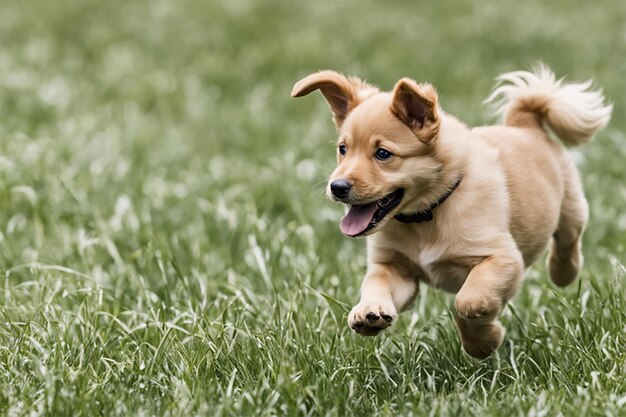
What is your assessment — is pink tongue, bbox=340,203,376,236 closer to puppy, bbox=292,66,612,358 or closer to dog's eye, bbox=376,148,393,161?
puppy, bbox=292,66,612,358

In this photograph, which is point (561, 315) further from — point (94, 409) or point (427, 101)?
point (94, 409)

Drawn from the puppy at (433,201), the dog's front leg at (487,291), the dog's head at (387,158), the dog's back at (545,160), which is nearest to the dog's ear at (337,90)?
the puppy at (433,201)

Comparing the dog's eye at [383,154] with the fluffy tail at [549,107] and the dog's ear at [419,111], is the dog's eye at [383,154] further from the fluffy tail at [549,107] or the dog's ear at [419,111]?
the fluffy tail at [549,107]

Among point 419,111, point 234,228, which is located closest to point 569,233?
point 419,111

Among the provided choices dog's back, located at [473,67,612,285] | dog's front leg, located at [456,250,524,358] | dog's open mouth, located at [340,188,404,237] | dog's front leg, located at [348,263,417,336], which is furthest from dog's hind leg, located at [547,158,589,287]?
dog's open mouth, located at [340,188,404,237]

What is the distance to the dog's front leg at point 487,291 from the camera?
352 centimetres

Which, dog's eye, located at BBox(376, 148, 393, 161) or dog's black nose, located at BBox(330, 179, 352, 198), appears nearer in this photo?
dog's black nose, located at BBox(330, 179, 352, 198)

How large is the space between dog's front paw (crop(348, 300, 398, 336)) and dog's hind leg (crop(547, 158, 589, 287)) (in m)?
1.33

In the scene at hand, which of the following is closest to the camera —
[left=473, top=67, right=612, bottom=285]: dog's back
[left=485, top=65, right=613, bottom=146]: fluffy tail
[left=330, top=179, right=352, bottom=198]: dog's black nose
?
[left=330, top=179, right=352, bottom=198]: dog's black nose

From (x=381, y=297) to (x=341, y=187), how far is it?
1.38 feet

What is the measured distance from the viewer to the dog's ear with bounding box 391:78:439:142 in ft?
11.7

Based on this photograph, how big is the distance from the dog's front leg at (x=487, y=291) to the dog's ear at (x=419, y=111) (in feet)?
1.62

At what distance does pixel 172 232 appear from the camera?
5809 millimetres

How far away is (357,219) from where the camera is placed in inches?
140
